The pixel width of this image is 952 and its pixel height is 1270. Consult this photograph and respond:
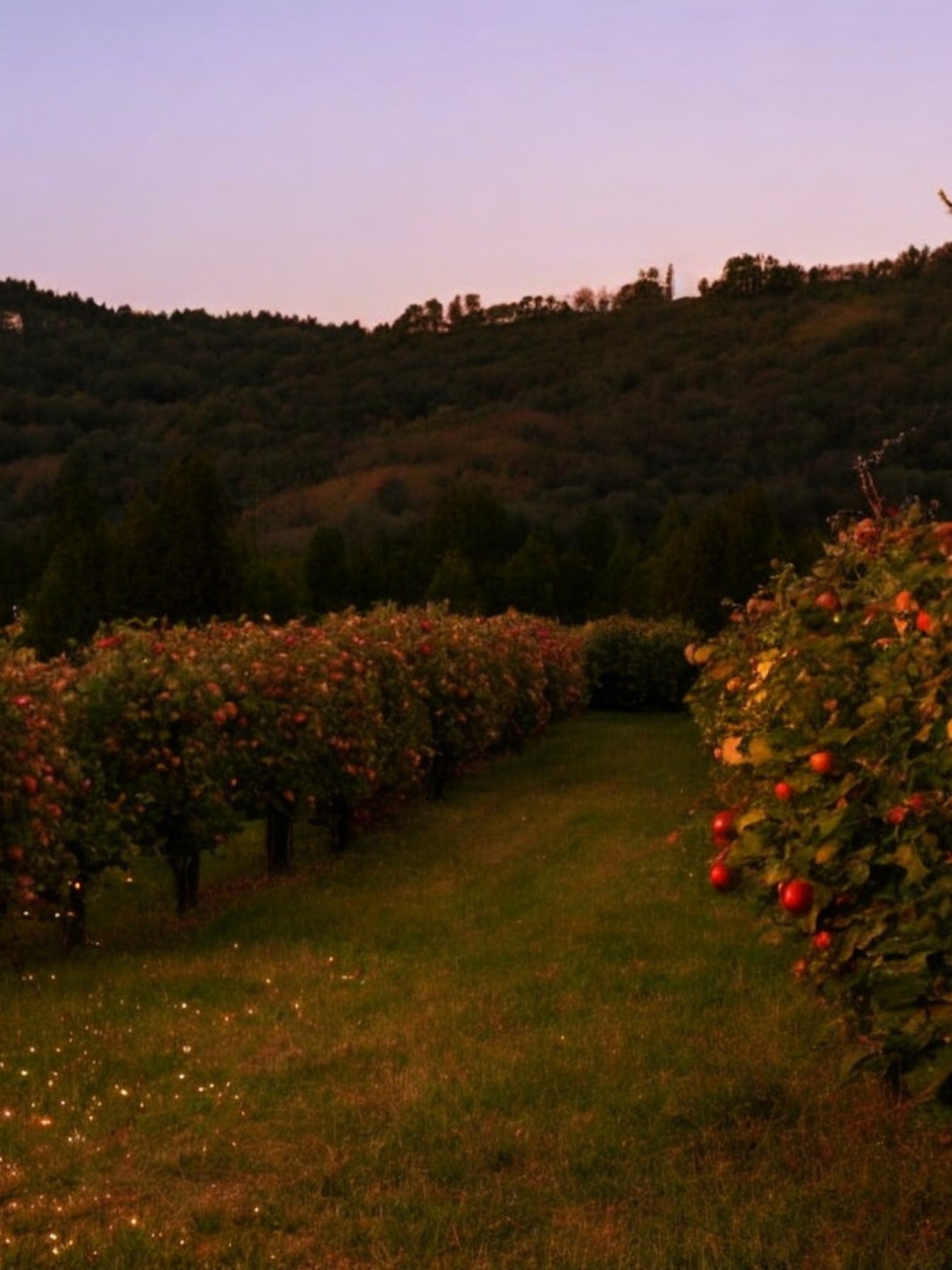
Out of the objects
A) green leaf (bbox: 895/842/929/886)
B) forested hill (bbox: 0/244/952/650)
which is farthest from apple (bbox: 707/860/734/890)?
forested hill (bbox: 0/244/952/650)

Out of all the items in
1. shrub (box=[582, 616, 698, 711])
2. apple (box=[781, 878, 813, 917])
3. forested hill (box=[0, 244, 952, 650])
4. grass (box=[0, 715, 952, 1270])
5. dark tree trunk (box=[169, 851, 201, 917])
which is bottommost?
shrub (box=[582, 616, 698, 711])

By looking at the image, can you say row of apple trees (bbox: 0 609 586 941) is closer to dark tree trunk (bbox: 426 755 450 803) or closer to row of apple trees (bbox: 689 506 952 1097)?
dark tree trunk (bbox: 426 755 450 803)

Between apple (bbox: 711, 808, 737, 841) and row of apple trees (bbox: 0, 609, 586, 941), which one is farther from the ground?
apple (bbox: 711, 808, 737, 841)

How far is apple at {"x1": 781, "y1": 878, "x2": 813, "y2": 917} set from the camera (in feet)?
12.1

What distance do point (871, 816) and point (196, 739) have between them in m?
7.99

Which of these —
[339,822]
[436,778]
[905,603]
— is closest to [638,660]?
[436,778]

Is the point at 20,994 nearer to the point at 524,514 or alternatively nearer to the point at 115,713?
the point at 115,713

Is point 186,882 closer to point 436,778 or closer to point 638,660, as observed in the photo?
point 436,778

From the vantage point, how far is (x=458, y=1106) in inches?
226

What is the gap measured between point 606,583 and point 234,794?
163 feet

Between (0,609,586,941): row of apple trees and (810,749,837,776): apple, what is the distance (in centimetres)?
612

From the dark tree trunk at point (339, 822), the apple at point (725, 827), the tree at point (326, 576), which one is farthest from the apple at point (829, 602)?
the tree at point (326, 576)

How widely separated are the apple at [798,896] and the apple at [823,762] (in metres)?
0.31

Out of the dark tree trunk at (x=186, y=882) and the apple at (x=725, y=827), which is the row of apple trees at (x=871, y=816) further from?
the dark tree trunk at (x=186, y=882)
